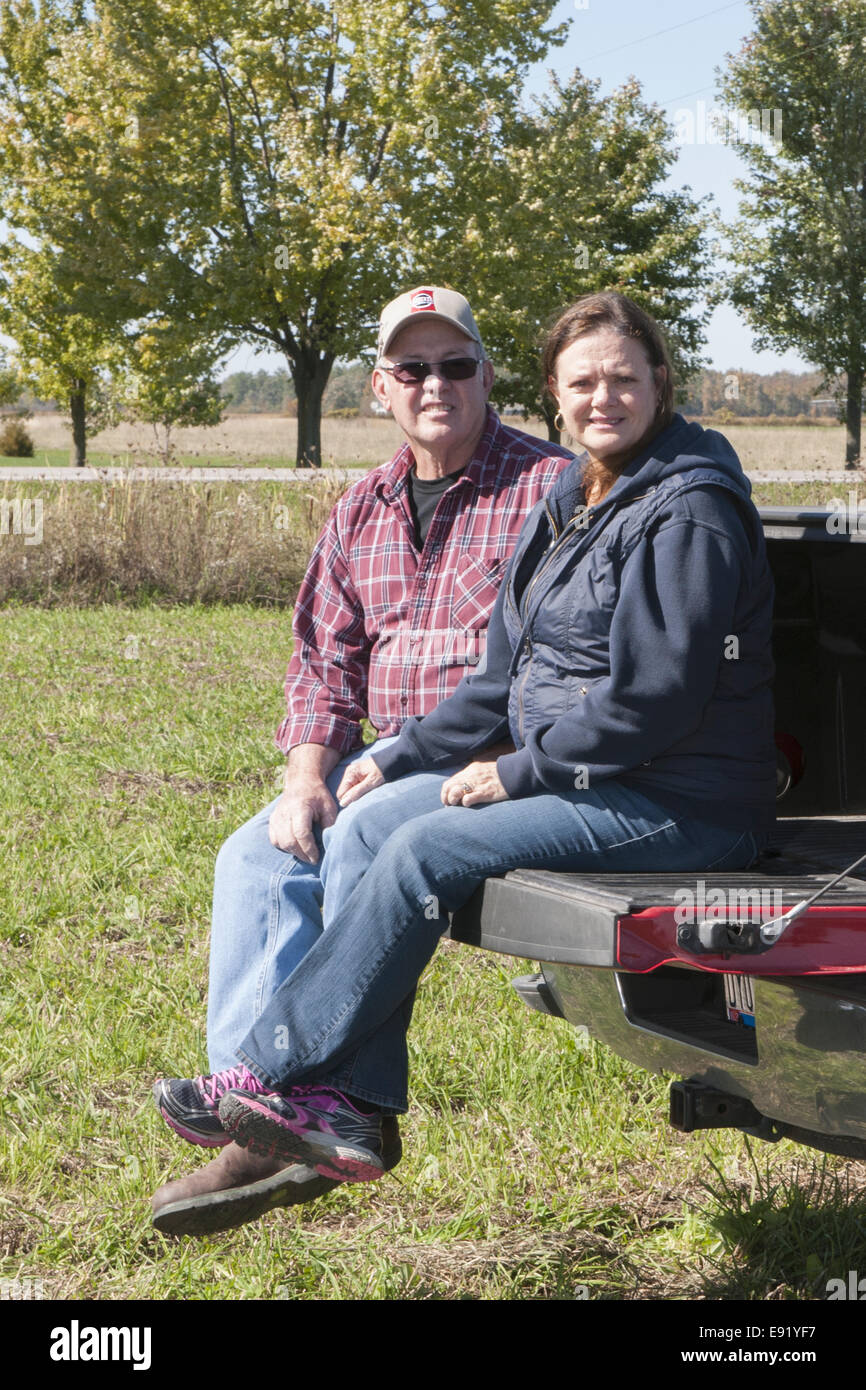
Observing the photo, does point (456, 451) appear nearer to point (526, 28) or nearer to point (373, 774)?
point (373, 774)

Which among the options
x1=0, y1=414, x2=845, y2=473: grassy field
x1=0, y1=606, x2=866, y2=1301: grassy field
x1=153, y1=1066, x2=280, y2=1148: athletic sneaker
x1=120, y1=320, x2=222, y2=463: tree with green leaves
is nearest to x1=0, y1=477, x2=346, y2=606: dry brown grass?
x1=0, y1=606, x2=866, y2=1301: grassy field

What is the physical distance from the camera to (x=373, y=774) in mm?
3076

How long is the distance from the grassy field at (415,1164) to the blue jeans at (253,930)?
0.45 meters

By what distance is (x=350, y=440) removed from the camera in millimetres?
49219

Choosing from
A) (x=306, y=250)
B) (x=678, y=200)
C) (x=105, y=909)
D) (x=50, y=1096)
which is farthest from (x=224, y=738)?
(x=678, y=200)

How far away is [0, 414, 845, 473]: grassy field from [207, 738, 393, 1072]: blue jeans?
23.5m

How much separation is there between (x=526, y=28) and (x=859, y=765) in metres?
28.4

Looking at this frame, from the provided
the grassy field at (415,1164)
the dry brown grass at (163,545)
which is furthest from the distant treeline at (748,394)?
the grassy field at (415,1164)

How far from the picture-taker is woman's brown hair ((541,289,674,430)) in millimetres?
2709

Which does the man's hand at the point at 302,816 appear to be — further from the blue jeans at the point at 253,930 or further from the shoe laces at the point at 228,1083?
the shoe laces at the point at 228,1083

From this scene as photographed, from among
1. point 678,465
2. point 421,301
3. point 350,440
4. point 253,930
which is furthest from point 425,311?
point 350,440

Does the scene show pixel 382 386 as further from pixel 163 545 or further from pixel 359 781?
pixel 163 545

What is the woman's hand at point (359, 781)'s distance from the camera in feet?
10.0

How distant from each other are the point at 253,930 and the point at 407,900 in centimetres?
52
